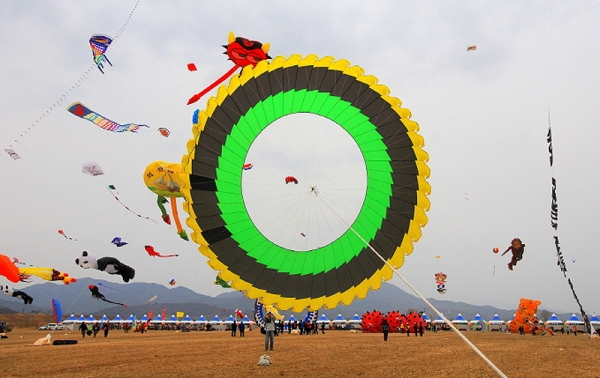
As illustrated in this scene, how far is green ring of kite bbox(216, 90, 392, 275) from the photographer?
40.0 feet

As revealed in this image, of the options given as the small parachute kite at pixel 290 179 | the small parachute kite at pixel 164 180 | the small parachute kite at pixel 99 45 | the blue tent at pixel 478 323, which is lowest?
the blue tent at pixel 478 323

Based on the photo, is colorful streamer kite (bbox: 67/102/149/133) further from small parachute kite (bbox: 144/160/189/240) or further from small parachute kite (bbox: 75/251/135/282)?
small parachute kite (bbox: 75/251/135/282)

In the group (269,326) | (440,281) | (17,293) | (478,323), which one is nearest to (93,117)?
(269,326)

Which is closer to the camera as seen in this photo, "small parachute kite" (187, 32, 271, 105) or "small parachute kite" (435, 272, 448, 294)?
Result: "small parachute kite" (187, 32, 271, 105)

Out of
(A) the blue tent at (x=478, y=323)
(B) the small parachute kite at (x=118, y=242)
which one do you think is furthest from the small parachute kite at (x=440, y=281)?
(B) the small parachute kite at (x=118, y=242)

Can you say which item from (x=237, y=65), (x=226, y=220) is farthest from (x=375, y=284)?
(x=237, y=65)

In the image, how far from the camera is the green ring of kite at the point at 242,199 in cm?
1220

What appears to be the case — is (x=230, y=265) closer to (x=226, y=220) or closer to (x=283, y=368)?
(x=226, y=220)

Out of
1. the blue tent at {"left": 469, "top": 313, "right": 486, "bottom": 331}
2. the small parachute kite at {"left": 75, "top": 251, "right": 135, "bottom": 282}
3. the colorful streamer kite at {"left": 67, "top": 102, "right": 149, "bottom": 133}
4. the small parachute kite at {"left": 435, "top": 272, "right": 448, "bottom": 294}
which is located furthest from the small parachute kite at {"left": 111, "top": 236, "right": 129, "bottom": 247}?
the blue tent at {"left": 469, "top": 313, "right": 486, "bottom": 331}

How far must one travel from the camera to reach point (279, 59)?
487 inches

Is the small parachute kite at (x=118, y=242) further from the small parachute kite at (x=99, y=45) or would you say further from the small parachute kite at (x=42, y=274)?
the small parachute kite at (x=99, y=45)

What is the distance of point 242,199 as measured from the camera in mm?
12258

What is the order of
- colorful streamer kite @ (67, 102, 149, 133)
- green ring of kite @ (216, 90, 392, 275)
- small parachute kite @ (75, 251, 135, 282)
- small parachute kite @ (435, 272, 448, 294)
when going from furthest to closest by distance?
1. small parachute kite @ (435, 272, 448, 294)
2. small parachute kite @ (75, 251, 135, 282)
3. colorful streamer kite @ (67, 102, 149, 133)
4. green ring of kite @ (216, 90, 392, 275)

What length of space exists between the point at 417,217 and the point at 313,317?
662 inches
